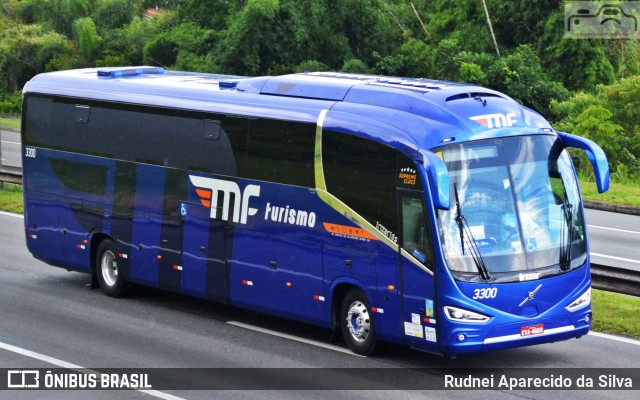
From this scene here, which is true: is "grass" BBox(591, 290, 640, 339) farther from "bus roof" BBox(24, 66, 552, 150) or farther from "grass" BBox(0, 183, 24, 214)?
"grass" BBox(0, 183, 24, 214)

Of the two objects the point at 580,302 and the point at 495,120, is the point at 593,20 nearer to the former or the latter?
the point at 495,120

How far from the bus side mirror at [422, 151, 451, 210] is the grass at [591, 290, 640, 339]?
381 centimetres

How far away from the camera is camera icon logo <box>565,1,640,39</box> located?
1465 inches

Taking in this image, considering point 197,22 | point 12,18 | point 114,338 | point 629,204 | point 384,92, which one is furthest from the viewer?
point 12,18

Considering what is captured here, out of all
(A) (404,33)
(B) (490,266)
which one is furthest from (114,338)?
(A) (404,33)

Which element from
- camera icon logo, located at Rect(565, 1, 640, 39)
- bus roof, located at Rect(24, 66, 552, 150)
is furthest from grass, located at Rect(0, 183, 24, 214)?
camera icon logo, located at Rect(565, 1, 640, 39)

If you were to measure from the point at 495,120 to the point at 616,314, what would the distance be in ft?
12.6

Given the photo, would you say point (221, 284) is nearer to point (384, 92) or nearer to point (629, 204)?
point (384, 92)

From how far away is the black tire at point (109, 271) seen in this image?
16.9m

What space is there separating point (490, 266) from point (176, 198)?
5.23 m

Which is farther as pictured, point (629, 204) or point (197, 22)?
point (197, 22)

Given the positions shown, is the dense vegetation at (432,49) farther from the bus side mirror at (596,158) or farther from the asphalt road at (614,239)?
the bus side mirror at (596,158)

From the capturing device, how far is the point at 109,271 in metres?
17.1

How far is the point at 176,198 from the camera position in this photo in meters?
15.6
